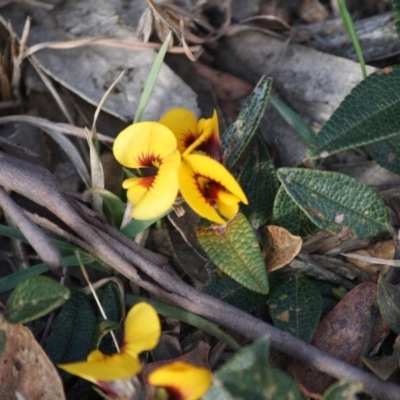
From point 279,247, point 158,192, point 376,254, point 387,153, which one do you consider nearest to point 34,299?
point 158,192

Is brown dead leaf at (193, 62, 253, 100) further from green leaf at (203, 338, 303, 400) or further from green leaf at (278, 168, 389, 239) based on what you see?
green leaf at (203, 338, 303, 400)

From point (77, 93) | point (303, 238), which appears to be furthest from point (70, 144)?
point (303, 238)

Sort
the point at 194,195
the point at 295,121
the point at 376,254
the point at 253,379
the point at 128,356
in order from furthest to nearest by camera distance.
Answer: the point at 295,121
the point at 376,254
the point at 194,195
the point at 128,356
the point at 253,379

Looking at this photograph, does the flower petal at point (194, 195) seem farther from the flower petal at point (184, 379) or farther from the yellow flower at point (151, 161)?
the flower petal at point (184, 379)

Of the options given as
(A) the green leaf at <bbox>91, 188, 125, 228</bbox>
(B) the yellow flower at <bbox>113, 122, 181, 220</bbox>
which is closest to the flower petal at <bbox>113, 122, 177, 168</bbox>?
(B) the yellow flower at <bbox>113, 122, 181, 220</bbox>

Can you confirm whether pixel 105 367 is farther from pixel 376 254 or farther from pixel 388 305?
pixel 376 254

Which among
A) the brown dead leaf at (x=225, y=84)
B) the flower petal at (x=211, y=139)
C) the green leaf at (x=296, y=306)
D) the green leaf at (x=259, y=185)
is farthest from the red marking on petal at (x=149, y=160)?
the brown dead leaf at (x=225, y=84)
